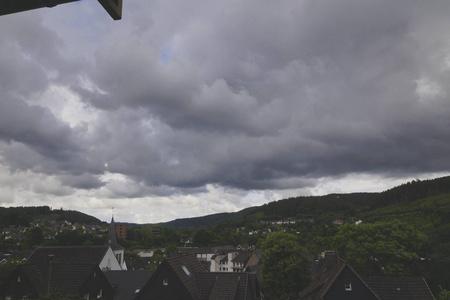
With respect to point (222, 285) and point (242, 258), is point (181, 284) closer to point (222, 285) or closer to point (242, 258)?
point (222, 285)

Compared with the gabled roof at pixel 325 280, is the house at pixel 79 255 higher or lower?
higher

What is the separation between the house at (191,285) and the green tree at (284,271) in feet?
48.7

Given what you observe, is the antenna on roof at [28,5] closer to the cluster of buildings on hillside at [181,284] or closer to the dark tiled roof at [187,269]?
the cluster of buildings on hillside at [181,284]

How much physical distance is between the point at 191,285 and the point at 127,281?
18.3 metres

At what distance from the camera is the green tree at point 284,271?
47.8 m

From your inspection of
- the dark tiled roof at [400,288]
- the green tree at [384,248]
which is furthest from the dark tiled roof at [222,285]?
the green tree at [384,248]

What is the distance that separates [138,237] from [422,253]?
16252 cm

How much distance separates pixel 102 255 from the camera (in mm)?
65812

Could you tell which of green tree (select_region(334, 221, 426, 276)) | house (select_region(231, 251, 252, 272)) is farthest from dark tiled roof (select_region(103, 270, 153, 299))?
house (select_region(231, 251, 252, 272))

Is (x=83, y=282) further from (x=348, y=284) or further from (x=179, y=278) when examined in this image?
(x=348, y=284)

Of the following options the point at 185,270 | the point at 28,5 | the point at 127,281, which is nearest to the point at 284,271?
the point at 185,270

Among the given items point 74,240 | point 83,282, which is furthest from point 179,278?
point 74,240

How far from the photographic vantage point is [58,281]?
127 feet

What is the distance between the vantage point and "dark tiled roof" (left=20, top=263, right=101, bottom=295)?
3709cm
